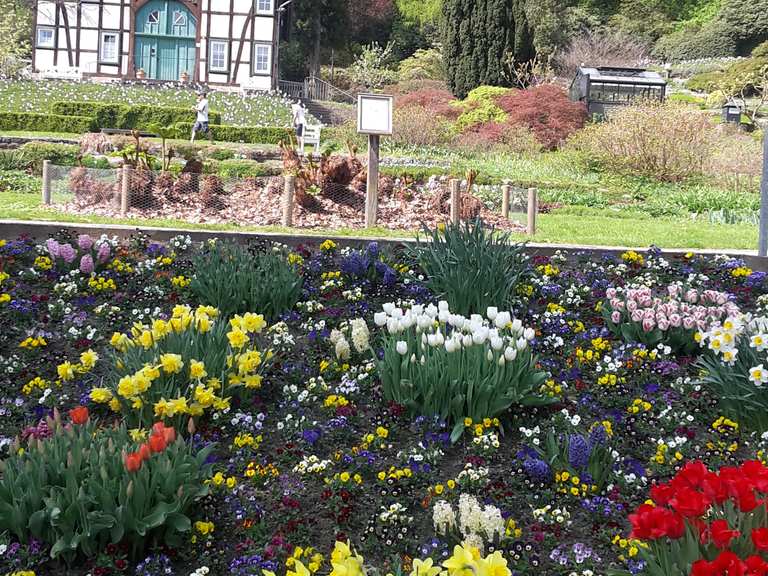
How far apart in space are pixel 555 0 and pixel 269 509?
42.8 metres

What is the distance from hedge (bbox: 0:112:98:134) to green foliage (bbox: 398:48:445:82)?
1752 centimetres

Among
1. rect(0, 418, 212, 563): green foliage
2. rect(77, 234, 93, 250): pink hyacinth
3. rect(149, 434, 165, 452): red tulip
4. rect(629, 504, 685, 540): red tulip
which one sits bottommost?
rect(0, 418, 212, 563): green foliage

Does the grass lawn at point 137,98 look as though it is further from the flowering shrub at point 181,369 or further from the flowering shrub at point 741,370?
the flowering shrub at point 741,370

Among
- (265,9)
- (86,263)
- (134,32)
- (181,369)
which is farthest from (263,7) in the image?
(181,369)

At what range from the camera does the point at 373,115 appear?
9516mm

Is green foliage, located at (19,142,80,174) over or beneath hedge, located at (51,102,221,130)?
beneath

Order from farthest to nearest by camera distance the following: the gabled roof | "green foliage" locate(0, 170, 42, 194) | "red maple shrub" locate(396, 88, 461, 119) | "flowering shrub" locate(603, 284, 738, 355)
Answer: the gabled roof → "red maple shrub" locate(396, 88, 461, 119) → "green foliage" locate(0, 170, 42, 194) → "flowering shrub" locate(603, 284, 738, 355)

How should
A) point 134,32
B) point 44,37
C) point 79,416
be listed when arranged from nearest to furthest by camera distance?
point 79,416 < point 44,37 < point 134,32

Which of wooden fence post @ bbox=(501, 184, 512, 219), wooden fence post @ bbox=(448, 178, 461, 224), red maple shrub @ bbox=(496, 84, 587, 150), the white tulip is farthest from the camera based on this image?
red maple shrub @ bbox=(496, 84, 587, 150)

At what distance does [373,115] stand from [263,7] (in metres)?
25.3

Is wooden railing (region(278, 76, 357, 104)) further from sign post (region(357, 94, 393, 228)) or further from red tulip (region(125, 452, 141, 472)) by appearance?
red tulip (region(125, 452, 141, 472))

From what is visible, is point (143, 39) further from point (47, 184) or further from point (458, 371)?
point (458, 371)

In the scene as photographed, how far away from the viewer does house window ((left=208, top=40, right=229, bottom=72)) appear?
32.8 meters

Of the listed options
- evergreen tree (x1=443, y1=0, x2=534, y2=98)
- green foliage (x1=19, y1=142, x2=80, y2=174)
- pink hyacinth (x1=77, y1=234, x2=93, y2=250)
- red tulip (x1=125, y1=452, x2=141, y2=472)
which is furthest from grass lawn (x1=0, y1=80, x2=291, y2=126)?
red tulip (x1=125, y1=452, x2=141, y2=472)
